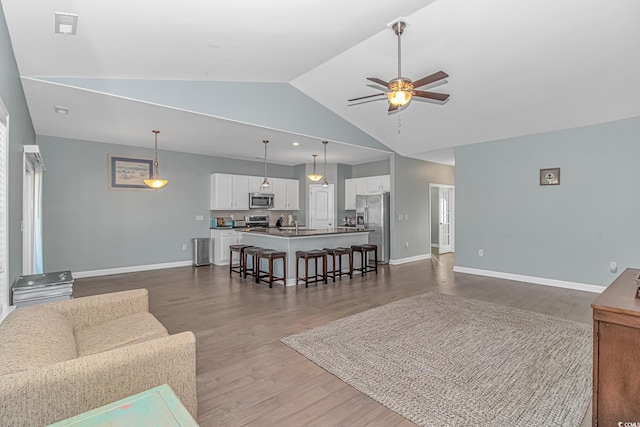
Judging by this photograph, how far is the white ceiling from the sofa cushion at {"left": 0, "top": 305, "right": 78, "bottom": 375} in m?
2.10

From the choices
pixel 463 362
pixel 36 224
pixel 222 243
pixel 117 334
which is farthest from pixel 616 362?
pixel 222 243

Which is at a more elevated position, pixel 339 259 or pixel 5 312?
pixel 5 312

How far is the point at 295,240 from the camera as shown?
226 inches

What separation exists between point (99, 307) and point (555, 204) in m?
6.62

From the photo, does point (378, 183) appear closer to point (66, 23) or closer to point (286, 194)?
point (286, 194)

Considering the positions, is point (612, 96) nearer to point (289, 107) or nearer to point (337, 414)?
point (289, 107)

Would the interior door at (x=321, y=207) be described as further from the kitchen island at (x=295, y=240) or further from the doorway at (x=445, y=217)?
the doorway at (x=445, y=217)

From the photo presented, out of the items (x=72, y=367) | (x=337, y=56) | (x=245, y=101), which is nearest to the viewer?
(x=72, y=367)

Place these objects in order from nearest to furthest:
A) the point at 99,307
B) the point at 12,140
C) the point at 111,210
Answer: the point at 99,307 → the point at 12,140 → the point at 111,210

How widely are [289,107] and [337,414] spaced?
456 cm

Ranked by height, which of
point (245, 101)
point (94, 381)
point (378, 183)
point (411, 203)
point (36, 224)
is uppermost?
point (245, 101)

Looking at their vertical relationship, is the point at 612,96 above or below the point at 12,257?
above

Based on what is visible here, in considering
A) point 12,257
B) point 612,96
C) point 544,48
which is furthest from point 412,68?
point 12,257

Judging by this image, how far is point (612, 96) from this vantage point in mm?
4418
